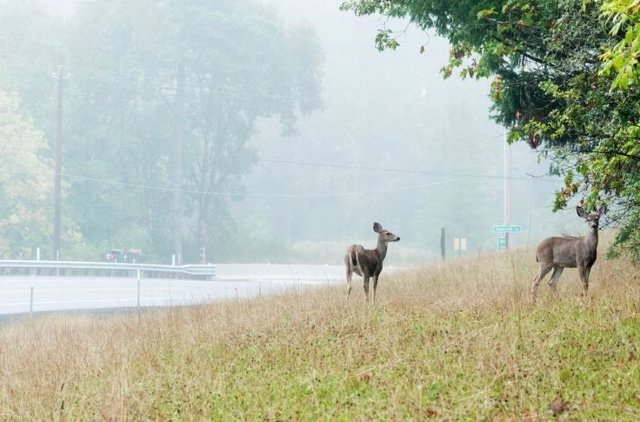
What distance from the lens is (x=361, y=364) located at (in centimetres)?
992

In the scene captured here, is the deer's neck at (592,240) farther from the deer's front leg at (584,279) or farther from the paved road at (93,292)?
the paved road at (93,292)

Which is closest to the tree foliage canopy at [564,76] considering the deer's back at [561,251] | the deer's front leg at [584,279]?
the deer's back at [561,251]

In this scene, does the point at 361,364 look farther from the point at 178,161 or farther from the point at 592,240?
the point at 178,161

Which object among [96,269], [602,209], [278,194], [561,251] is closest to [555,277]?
[561,251]

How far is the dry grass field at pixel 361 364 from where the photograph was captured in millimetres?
8125

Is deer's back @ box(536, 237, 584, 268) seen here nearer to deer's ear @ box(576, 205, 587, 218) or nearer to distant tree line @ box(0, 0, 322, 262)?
deer's ear @ box(576, 205, 587, 218)

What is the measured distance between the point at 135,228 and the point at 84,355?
1934 inches

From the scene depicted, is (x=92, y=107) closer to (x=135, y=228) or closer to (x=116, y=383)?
(x=135, y=228)

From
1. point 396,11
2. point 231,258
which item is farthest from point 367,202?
point 396,11

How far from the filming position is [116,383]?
30.5ft

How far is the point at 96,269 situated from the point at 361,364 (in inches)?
1295

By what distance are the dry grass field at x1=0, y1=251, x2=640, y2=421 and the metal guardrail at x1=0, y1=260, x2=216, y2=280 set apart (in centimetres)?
2225

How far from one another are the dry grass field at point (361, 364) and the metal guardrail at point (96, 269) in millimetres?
22249

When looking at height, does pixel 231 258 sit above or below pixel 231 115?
below
